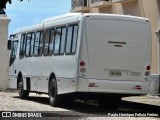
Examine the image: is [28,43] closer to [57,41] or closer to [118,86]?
[57,41]

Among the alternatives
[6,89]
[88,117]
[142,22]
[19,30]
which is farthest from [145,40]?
[6,89]

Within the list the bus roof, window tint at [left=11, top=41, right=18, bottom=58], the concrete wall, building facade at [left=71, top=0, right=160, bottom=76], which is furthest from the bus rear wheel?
the concrete wall

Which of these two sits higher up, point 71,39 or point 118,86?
point 71,39

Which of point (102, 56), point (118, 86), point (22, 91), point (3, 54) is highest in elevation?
point (3, 54)

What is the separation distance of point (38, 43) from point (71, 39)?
3.89 meters

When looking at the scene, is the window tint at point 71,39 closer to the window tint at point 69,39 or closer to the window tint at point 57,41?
the window tint at point 69,39

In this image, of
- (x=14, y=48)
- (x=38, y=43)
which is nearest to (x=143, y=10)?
(x=14, y=48)

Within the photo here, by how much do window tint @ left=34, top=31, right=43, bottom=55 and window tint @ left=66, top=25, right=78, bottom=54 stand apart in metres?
3.10

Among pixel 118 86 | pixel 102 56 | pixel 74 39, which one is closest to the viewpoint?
pixel 102 56

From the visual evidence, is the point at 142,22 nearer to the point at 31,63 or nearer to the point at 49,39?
the point at 49,39

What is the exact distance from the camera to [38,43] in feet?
72.2

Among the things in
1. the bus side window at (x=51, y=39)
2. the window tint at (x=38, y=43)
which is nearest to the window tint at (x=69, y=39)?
the bus side window at (x=51, y=39)

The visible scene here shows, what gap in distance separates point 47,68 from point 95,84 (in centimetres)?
357

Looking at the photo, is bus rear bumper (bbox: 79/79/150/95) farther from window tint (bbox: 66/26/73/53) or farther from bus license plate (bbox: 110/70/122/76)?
window tint (bbox: 66/26/73/53)
